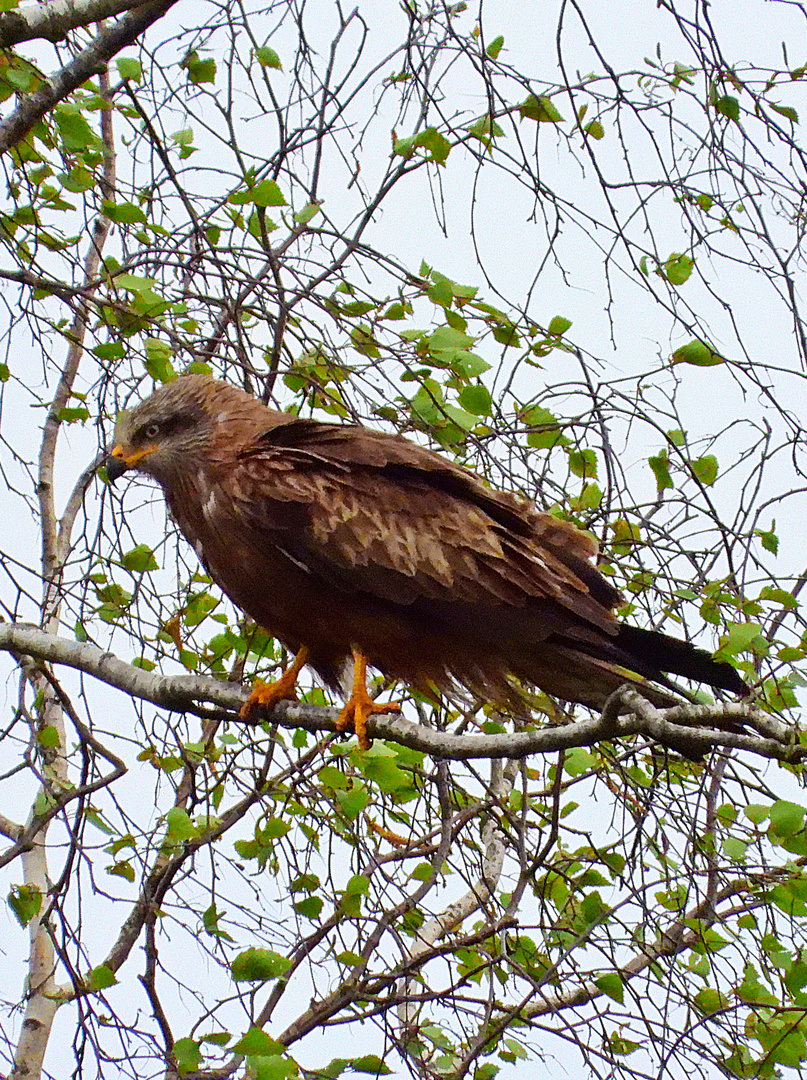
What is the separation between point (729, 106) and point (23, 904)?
115 inches

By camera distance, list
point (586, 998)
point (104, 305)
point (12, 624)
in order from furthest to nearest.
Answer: point (586, 998)
point (104, 305)
point (12, 624)

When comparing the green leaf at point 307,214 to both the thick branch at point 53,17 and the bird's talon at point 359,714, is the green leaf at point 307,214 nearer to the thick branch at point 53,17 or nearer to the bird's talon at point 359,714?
the thick branch at point 53,17

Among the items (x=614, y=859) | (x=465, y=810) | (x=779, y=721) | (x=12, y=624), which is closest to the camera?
(x=779, y=721)

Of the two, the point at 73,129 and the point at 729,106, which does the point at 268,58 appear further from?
the point at 729,106

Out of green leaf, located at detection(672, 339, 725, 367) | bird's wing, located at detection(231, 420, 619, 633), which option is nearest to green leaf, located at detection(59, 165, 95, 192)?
bird's wing, located at detection(231, 420, 619, 633)

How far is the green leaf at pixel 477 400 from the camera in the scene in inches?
125

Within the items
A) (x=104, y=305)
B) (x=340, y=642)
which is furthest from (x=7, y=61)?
(x=340, y=642)

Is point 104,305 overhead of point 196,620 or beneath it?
overhead

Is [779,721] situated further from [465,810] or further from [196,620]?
[196,620]

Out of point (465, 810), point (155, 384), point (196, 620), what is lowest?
point (465, 810)

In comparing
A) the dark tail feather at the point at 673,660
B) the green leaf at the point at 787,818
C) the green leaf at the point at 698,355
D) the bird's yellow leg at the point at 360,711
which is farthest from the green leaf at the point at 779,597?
the bird's yellow leg at the point at 360,711

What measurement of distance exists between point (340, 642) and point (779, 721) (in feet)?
4.54

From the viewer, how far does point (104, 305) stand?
3.28 m

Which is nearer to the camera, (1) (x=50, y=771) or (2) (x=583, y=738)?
(2) (x=583, y=738)
